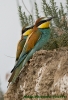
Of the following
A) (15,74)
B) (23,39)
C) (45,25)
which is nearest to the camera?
(15,74)

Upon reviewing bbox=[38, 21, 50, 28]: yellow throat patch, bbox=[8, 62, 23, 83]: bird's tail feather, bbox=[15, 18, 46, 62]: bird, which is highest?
bbox=[38, 21, 50, 28]: yellow throat patch

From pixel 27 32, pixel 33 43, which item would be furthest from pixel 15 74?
pixel 27 32

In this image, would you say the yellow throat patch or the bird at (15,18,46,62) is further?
the bird at (15,18,46,62)

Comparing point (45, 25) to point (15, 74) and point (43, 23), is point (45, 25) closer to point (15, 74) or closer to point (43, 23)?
point (43, 23)

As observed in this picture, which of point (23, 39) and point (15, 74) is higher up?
point (23, 39)

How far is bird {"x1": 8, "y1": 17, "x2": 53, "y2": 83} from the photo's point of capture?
105 inches

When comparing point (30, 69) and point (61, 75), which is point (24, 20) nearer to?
point (30, 69)

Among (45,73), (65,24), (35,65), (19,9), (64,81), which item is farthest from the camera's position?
(19,9)

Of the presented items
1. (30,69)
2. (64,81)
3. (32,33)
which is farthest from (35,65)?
(64,81)

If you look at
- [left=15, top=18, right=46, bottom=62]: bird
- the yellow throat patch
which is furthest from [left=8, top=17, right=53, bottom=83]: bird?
[left=15, top=18, right=46, bottom=62]: bird

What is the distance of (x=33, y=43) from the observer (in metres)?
2.71

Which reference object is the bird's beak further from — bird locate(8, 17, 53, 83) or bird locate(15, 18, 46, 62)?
bird locate(8, 17, 53, 83)

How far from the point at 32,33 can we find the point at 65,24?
0.51 meters

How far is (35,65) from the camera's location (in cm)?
258
